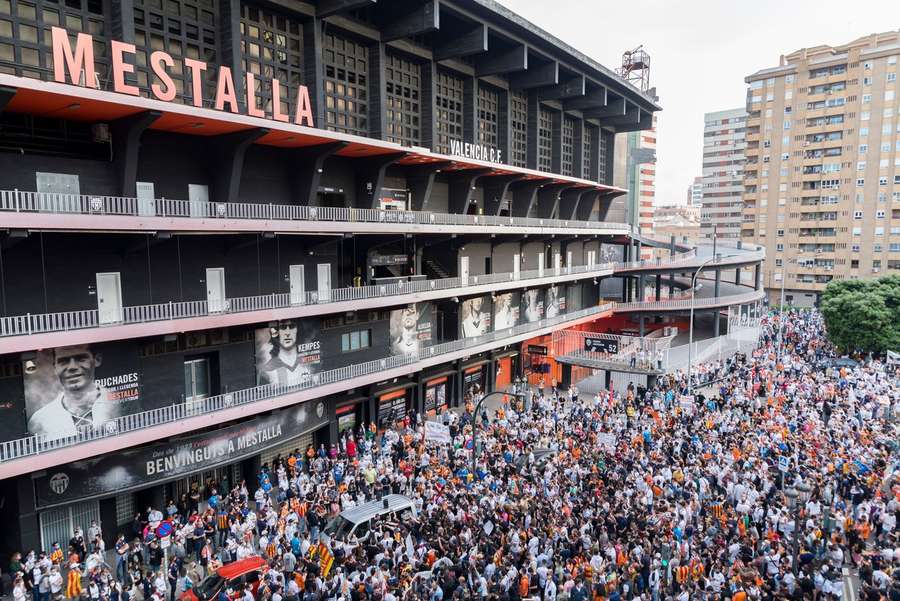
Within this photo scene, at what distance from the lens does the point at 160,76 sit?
65.6 feet

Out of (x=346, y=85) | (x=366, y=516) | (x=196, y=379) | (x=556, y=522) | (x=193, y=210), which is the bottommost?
(x=556, y=522)

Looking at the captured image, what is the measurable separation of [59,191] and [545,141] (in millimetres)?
36666

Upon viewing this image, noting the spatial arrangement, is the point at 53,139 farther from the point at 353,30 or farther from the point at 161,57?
the point at 353,30

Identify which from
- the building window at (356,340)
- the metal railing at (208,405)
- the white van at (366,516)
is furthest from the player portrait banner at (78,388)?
the building window at (356,340)

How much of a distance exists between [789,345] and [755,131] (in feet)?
167

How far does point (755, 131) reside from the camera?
3501 inches

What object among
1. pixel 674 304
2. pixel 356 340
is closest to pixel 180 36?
pixel 356 340

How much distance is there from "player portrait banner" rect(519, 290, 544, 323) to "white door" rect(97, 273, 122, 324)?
29145mm

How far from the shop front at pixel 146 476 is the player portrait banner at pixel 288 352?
1.58m

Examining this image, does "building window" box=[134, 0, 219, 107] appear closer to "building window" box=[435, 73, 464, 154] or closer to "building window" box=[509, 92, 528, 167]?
"building window" box=[435, 73, 464, 154]

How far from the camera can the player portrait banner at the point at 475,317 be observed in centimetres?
3775

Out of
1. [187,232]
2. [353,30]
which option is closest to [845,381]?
[353,30]

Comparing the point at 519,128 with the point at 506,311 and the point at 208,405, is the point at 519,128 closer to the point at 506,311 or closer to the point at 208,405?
the point at 506,311

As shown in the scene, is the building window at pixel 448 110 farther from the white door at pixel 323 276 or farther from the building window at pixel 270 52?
the white door at pixel 323 276
